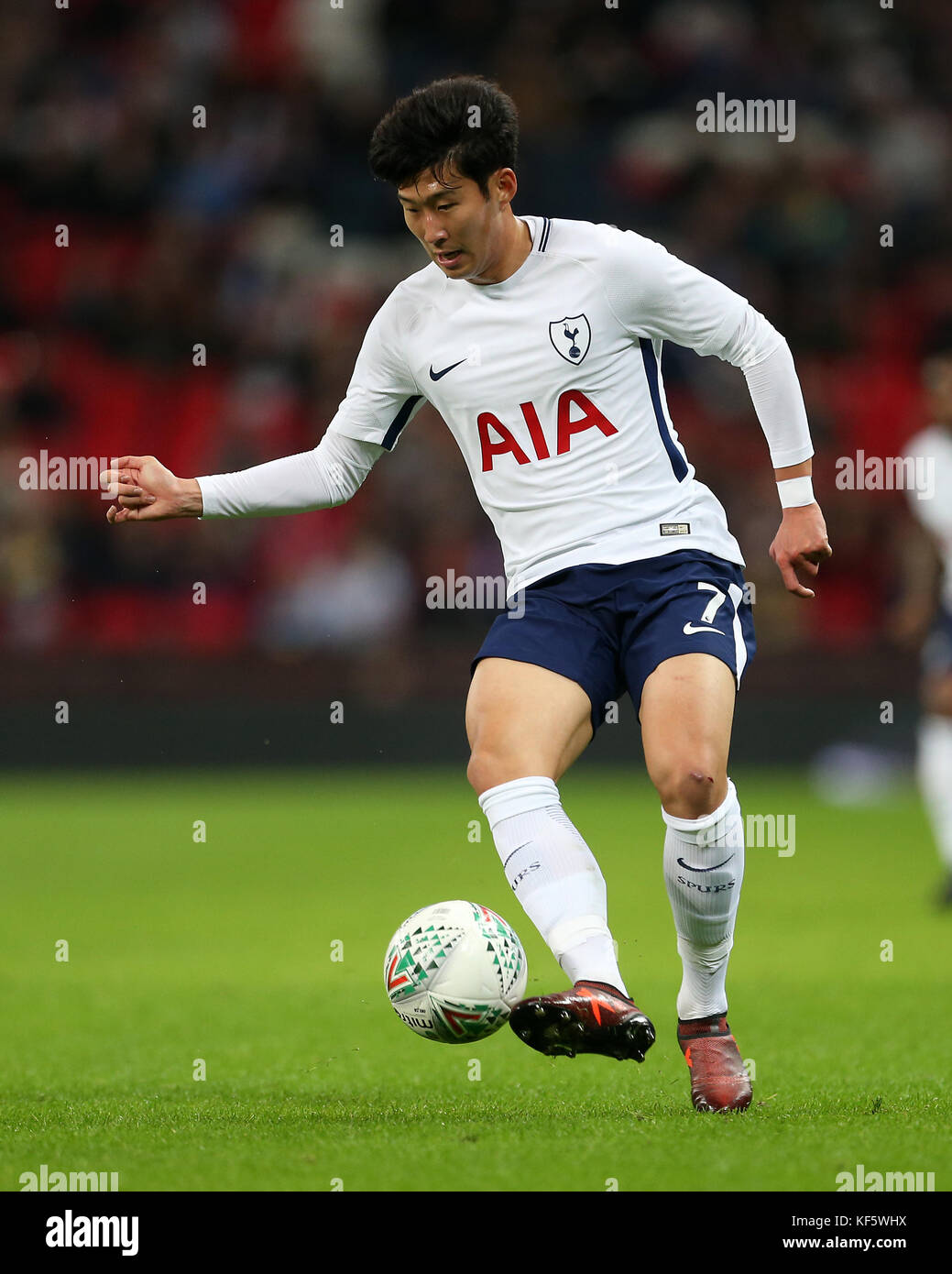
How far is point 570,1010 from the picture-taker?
372 centimetres

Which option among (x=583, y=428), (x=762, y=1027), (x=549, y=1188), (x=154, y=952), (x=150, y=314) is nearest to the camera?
(x=549, y=1188)

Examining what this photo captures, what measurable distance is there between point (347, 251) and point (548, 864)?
1261 cm

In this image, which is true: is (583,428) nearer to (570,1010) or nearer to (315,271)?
(570,1010)

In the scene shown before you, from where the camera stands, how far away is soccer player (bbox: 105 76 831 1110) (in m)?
4.16

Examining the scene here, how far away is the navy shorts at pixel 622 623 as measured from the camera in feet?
14.0

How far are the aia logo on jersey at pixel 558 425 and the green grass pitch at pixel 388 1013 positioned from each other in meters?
1.56

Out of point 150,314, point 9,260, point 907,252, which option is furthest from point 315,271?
point 907,252

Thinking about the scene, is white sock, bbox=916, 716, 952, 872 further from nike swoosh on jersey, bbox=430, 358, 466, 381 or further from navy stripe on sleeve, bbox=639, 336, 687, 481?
nike swoosh on jersey, bbox=430, 358, 466, 381

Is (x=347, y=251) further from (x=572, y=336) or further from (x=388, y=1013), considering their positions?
(x=572, y=336)

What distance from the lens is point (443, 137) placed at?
4.19m

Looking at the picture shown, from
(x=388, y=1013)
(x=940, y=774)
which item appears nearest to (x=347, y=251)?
(x=940, y=774)

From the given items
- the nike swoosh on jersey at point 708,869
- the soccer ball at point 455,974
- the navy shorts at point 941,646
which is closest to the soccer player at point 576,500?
the nike swoosh on jersey at point 708,869

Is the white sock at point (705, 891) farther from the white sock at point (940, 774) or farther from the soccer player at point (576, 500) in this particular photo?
the white sock at point (940, 774)

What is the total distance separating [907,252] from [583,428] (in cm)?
1310
